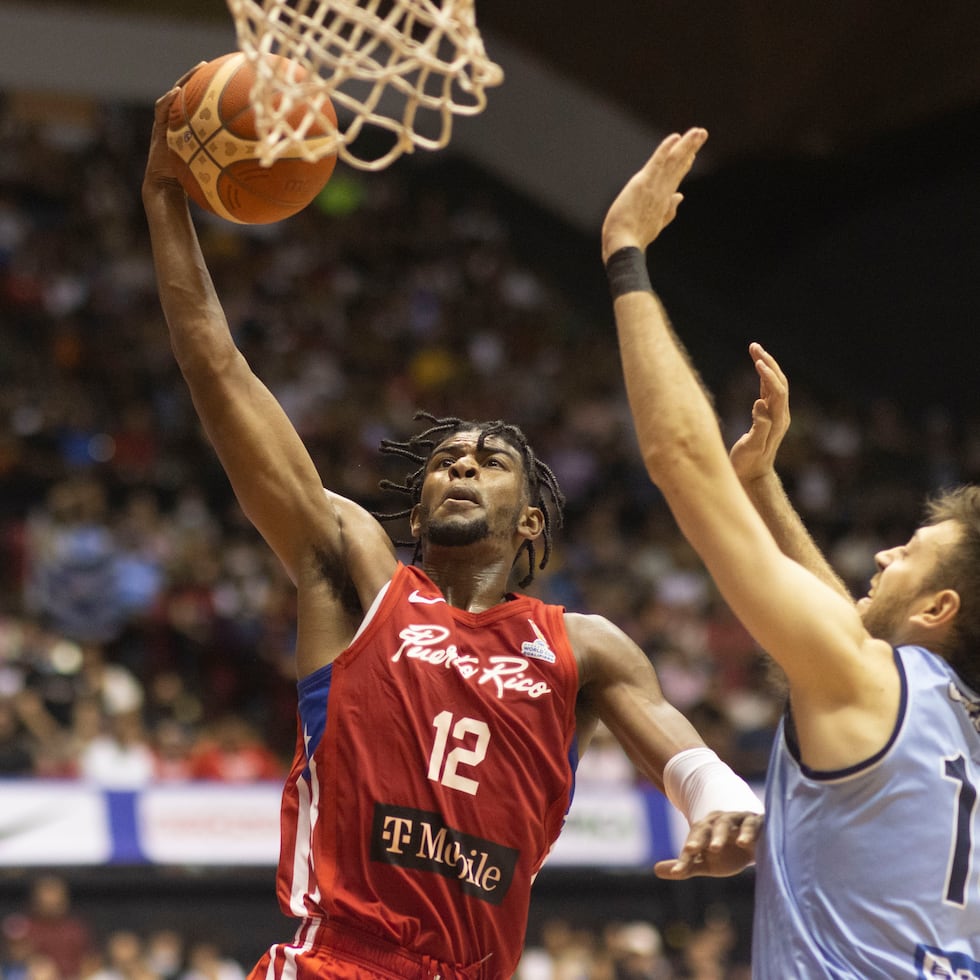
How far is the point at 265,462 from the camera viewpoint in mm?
3730

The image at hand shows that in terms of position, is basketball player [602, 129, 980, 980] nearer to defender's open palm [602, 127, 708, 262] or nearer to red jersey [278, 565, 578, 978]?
defender's open palm [602, 127, 708, 262]

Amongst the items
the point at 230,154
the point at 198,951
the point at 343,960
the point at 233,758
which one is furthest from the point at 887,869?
the point at 233,758

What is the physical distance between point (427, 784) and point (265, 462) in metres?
0.88

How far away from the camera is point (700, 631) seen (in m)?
12.7

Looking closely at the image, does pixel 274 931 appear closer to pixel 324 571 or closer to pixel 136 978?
pixel 136 978

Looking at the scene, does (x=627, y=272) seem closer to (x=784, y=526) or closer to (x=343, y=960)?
(x=784, y=526)

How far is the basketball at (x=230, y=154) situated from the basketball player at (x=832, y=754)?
4.35 feet

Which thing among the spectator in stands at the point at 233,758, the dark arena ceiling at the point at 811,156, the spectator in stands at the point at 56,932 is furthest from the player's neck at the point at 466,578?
the dark arena ceiling at the point at 811,156

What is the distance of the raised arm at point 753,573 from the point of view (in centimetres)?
270

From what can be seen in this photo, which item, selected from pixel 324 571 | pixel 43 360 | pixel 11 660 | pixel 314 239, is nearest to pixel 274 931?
pixel 11 660

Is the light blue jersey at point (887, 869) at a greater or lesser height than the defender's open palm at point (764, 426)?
lesser

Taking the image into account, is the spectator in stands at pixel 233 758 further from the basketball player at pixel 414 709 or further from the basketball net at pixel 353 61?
the basketball net at pixel 353 61

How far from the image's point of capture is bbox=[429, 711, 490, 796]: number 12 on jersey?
359cm

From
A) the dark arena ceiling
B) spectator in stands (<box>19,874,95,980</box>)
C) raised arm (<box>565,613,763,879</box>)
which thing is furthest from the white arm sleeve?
the dark arena ceiling
